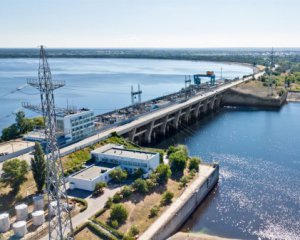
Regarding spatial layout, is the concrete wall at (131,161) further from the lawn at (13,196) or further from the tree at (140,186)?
the lawn at (13,196)

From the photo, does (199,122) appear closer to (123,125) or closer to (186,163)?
(123,125)

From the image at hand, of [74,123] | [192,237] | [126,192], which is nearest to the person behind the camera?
[192,237]

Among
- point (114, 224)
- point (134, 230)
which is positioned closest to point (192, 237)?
point (134, 230)

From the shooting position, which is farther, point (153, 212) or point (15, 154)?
point (15, 154)

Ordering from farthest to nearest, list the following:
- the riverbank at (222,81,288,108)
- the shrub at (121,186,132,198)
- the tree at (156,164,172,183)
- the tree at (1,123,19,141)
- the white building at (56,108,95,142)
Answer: the riverbank at (222,81,288,108) → the tree at (1,123,19,141) → the white building at (56,108,95,142) → the tree at (156,164,172,183) → the shrub at (121,186,132,198)

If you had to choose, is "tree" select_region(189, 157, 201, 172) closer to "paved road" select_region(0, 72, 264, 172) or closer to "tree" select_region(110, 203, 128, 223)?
"tree" select_region(110, 203, 128, 223)

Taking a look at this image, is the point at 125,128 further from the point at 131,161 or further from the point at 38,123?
the point at 131,161

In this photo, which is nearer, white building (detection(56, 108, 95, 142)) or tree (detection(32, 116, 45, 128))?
white building (detection(56, 108, 95, 142))

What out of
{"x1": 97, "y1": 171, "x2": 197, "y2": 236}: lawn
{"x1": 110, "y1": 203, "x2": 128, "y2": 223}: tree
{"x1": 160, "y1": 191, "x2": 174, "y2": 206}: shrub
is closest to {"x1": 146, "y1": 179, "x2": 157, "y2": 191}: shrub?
{"x1": 97, "y1": 171, "x2": 197, "y2": 236}: lawn
